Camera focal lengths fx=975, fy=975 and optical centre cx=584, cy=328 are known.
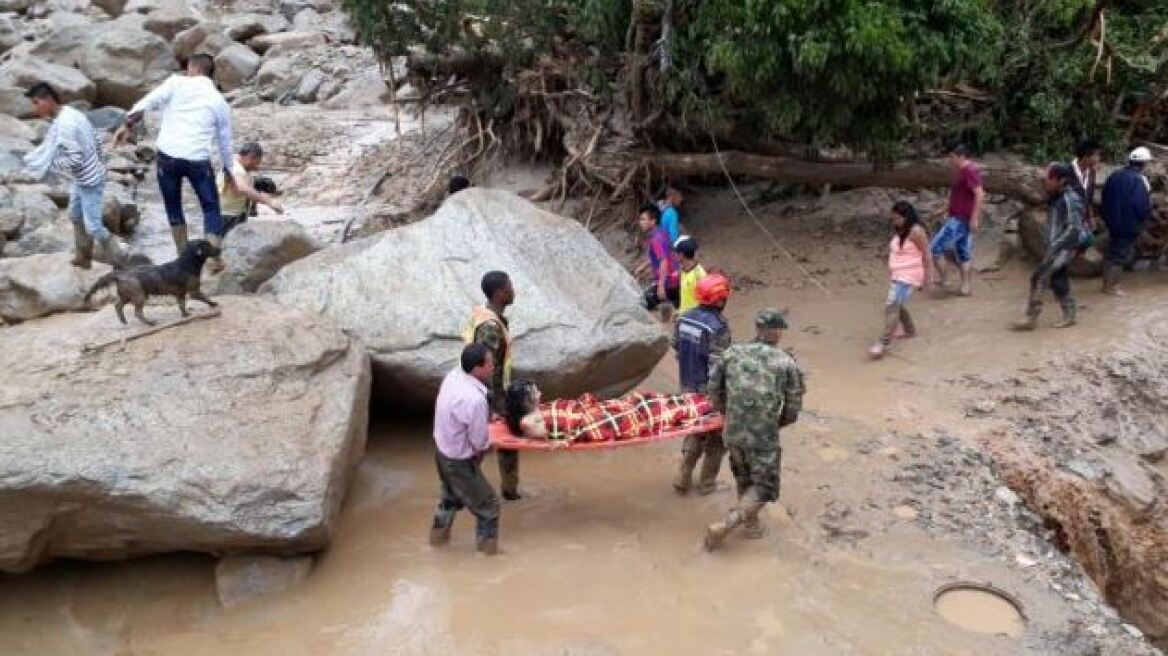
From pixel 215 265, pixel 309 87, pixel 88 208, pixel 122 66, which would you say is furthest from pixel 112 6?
pixel 215 265

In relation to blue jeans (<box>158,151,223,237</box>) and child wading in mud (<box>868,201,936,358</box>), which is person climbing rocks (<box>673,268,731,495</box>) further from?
blue jeans (<box>158,151,223,237</box>)

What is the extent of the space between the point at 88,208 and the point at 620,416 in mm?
4836

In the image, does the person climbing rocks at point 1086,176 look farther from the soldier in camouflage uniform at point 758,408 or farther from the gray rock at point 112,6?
the gray rock at point 112,6

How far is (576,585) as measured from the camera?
5484 millimetres

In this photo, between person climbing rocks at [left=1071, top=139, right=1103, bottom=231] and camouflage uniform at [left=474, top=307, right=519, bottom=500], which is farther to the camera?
person climbing rocks at [left=1071, top=139, right=1103, bottom=231]

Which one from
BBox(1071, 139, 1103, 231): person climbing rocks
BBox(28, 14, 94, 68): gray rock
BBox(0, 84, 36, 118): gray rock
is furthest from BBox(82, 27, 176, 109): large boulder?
BBox(1071, 139, 1103, 231): person climbing rocks

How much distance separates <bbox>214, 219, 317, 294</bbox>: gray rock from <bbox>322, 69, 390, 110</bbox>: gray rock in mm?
10667

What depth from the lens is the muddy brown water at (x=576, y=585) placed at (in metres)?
5.05

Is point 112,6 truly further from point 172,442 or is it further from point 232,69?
point 172,442

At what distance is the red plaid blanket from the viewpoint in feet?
19.4

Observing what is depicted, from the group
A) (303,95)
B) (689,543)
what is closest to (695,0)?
(689,543)

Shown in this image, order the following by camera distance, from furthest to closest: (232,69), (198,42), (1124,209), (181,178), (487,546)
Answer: (198,42)
(232,69)
(1124,209)
(181,178)
(487,546)

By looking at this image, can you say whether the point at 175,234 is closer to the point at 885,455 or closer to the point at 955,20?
the point at 885,455

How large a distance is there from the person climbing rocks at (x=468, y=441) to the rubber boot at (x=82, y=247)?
153 inches
